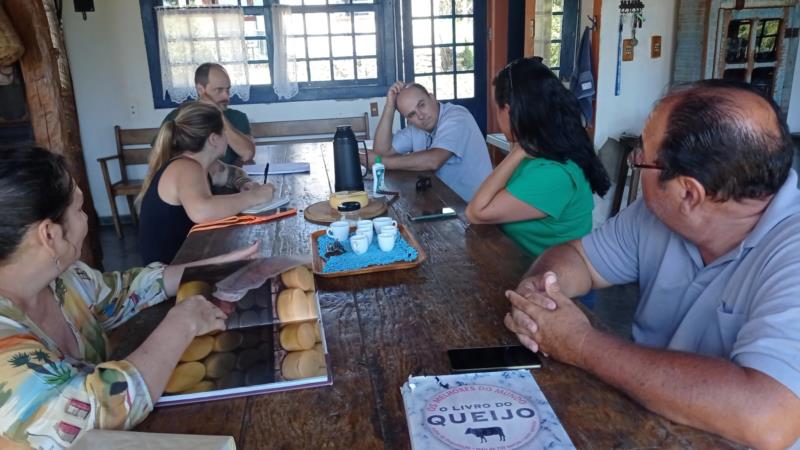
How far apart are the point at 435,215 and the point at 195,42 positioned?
338cm

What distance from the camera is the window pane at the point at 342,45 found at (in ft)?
15.7

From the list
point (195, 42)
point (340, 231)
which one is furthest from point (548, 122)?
point (195, 42)

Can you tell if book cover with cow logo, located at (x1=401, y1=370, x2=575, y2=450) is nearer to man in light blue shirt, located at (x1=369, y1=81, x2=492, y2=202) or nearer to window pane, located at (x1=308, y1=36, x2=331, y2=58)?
man in light blue shirt, located at (x1=369, y1=81, x2=492, y2=202)

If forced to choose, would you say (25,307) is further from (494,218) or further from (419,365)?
(494,218)

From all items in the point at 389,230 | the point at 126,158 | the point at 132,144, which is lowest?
the point at 126,158

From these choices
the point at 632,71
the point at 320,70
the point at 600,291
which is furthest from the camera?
the point at 320,70

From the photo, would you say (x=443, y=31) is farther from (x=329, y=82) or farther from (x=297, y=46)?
(x=297, y=46)

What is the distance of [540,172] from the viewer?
1753mm

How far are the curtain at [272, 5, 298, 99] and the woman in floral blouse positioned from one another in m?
3.68

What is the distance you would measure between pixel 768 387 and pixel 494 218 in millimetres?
1043

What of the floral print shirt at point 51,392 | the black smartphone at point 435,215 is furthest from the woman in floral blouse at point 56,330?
the black smartphone at point 435,215

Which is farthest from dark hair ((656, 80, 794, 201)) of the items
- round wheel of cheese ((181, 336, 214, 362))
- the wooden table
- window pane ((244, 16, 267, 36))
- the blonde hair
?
window pane ((244, 16, 267, 36))

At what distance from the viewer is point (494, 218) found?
1765 mm

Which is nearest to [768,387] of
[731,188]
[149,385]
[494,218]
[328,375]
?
[731,188]
